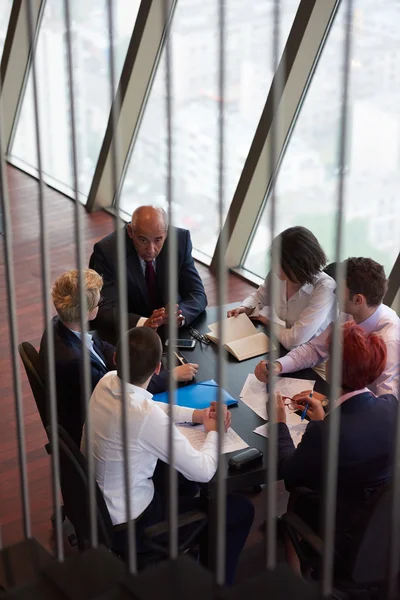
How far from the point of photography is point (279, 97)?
1247 millimetres

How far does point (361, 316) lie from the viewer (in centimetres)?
347

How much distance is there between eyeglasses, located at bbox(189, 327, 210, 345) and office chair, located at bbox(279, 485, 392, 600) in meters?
1.09

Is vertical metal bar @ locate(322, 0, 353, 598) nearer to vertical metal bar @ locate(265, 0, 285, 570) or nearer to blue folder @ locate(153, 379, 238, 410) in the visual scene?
vertical metal bar @ locate(265, 0, 285, 570)

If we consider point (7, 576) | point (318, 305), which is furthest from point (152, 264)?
point (7, 576)

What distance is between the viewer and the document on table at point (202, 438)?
2997 millimetres

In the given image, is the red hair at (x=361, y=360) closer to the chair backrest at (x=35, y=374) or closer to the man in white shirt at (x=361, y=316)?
the man in white shirt at (x=361, y=316)

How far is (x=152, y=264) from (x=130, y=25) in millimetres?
3118

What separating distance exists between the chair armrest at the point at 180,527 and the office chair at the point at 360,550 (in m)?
0.29

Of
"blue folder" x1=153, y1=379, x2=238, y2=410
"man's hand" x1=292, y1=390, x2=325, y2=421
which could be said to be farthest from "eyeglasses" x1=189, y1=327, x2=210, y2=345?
"man's hand" x1=292, y1=390, x2=325, y2=421

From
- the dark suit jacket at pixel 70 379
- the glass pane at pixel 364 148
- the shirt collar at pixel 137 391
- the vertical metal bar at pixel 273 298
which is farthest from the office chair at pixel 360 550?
the glass pane at pixel 364 148

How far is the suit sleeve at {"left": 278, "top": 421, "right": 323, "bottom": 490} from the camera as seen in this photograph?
9.00ft

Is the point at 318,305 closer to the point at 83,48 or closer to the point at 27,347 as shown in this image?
the point at 27,347

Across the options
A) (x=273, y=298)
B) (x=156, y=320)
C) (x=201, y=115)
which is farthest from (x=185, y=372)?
(x=201, y=115)

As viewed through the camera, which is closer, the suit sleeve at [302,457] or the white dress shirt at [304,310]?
the suit sleeve at [302,457]
